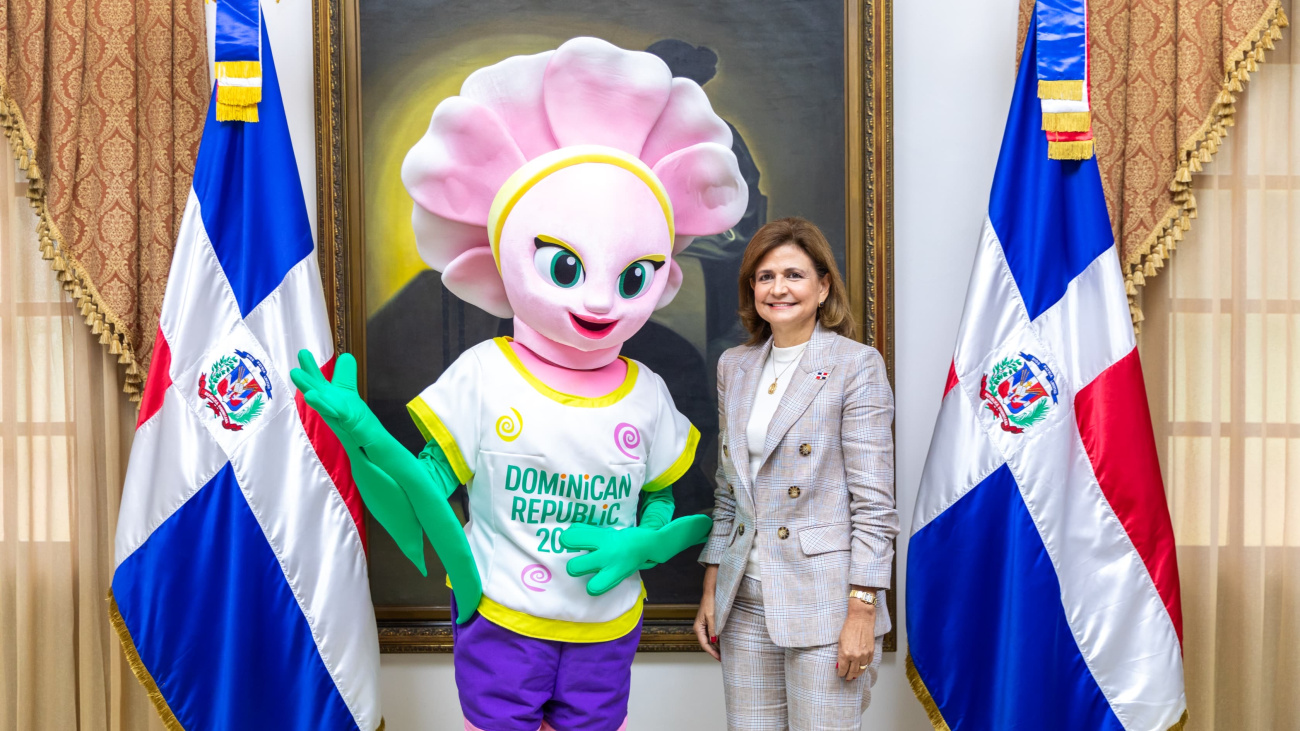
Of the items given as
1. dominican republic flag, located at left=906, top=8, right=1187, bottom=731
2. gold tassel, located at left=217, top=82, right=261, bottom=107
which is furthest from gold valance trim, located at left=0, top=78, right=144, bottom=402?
dominican republic flag, located at left=906, top=8, right=1187, bottom=731

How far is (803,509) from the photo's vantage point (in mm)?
1565

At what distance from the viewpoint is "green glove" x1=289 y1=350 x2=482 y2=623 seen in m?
1.39

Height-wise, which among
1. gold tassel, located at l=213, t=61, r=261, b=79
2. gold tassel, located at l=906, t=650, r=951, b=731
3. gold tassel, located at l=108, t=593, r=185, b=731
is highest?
gold tassel, located at l=213, t=61, r=261, b=79

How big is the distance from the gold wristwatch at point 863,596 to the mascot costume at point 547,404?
35 cm

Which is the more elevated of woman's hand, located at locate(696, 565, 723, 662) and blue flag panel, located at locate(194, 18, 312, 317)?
blue flag panel, located at locate(194, 18, 312, 317)

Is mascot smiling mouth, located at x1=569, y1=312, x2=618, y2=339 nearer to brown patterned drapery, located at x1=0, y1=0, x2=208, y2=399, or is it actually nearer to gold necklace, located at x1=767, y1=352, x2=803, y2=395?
gold necklace, located at x1=767, y1=352, x2=803, y2=395

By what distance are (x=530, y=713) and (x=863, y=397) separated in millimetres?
880

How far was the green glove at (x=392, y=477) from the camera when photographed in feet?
4.55

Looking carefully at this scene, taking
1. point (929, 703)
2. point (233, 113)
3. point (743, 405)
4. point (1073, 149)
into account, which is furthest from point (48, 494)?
point (1073, 149)

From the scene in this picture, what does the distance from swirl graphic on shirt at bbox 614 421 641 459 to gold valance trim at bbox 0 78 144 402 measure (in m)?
1.31

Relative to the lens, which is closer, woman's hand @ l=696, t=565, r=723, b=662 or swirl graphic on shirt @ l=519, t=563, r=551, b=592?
swirl graphic on shirt @ l=519, t=563, r=551, b=592

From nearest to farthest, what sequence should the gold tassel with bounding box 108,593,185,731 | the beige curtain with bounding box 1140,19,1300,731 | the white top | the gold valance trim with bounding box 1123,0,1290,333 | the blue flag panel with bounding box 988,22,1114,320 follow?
1. the white top
2. the gold tassel with bounding box 108,593,185,731
3. the blue flag panel with bounding box 988,22,1114,320
4. the gold valance trim with bounding box 1123,0,1290,333
5. the beige curtain with bounding box 1140,19,1300,731

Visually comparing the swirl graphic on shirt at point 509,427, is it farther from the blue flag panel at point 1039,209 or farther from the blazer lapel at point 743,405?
the blue flag panel at point 1039,209

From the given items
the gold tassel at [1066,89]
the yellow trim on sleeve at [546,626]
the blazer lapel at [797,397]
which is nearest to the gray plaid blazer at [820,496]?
the blazer lapel at [797,397]
